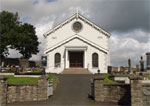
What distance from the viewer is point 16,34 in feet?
146

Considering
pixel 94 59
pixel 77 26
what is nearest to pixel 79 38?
pixel 77 26

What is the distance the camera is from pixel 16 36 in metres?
44.3

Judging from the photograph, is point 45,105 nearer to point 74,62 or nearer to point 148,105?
point 148,105

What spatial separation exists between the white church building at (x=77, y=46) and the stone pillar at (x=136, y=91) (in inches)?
901

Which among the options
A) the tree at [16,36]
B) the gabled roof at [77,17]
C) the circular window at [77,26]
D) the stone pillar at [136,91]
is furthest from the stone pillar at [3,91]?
the tree at [16,36]

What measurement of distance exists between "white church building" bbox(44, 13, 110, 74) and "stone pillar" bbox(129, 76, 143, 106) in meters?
22.9

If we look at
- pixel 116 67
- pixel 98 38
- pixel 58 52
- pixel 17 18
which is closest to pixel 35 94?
pixel 58 52

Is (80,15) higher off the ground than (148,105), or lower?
higher

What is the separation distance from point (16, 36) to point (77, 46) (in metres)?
15.5

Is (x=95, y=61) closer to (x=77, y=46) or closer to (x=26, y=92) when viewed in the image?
(x=77, y=46)

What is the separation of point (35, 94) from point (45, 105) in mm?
1805

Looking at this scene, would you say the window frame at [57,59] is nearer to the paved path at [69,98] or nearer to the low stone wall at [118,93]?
the paved path at [69,98]

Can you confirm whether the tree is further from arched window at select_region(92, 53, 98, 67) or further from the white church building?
arched window at select_region(92, 53, 98, 67)

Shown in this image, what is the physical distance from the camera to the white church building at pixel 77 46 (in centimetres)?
3559
